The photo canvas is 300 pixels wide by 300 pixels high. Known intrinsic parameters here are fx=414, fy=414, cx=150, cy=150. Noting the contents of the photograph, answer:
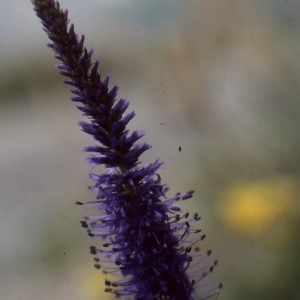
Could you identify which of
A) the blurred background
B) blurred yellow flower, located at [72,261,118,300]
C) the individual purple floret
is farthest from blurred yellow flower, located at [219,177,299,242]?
the individual purple floret

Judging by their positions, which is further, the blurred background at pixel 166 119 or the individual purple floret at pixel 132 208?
the blurred background at pixel 166 119

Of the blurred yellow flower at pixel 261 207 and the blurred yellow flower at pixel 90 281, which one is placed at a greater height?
the blurred yellow flower at pixel 261 207

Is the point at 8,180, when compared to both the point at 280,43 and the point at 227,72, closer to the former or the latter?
the point at 227,72

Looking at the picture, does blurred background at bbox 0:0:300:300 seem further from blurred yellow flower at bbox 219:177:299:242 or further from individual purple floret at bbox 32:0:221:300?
individual purple floret at bbox 32:0:221:300

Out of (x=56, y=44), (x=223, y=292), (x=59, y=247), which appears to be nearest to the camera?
(x=56, y=44)

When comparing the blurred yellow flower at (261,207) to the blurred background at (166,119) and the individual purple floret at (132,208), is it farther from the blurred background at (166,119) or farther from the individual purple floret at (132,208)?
the individual purple floret at (132,208)

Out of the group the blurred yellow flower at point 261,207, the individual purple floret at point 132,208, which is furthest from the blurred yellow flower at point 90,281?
the individual purple floret at point 132,208

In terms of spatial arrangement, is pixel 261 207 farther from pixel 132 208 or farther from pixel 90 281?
pixel 132 208

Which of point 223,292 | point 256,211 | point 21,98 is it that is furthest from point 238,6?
point 223,292
